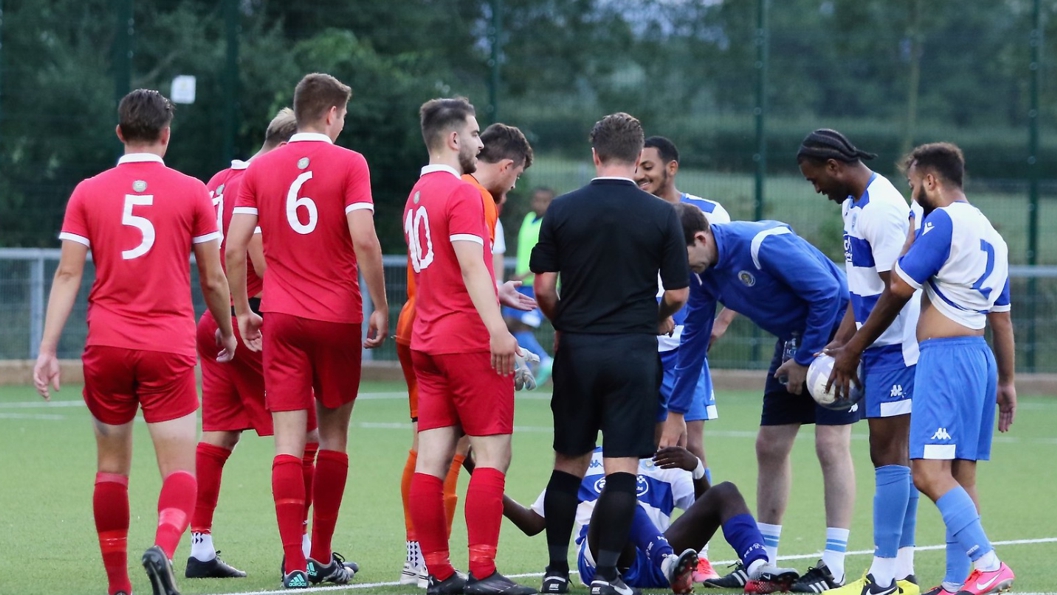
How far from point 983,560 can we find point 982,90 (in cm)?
1366

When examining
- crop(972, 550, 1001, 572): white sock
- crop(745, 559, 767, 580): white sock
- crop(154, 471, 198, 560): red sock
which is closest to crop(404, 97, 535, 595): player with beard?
crop(154, 471, 198, 560): red sock

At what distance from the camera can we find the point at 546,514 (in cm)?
635

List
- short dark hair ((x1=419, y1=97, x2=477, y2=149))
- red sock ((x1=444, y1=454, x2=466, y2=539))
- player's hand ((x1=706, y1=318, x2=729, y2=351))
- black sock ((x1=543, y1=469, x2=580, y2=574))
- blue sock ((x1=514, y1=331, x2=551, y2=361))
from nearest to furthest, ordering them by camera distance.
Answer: black sock ((x1=543, y1=469, x2=580, y2=574))
short dark hair ((x1=419, y1=97, x2=477, y2=149))
red sock ((x1=444, y1=454, x2=466, y2=539))
player's hand ((x1=706, y1=318, x2=729, y2=351))
blue sock ((x1=514, y1=331, x2=551, y2=361))

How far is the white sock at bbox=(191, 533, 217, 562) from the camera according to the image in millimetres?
6879

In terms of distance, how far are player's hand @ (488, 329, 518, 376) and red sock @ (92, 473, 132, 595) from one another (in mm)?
1622

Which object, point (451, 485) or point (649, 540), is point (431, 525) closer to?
point (451, 485)

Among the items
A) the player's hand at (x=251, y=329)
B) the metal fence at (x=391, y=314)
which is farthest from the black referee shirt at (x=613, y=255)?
the metal fence at (x=391, y=314)

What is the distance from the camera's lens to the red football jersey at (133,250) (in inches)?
230

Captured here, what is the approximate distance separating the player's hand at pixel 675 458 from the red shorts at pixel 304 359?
4.90 feet

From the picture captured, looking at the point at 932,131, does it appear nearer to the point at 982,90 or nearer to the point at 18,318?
the point at 982,90

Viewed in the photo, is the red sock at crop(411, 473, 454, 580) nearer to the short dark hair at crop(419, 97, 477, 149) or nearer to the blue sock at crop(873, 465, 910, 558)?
the short dark hair at crop(419, 97, 477, 149)

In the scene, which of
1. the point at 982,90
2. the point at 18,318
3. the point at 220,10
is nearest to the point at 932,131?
the point at 982,90

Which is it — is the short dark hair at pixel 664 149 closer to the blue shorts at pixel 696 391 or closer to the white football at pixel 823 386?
the blue shorts at pixel 696 391

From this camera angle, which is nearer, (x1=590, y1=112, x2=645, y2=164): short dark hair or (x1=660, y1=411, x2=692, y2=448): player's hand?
(x1=590, y1=112, x2=645, y2=164): short dark hair
